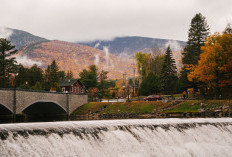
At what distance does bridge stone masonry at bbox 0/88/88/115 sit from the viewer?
132 ft

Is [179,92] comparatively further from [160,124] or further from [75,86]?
[160,124]

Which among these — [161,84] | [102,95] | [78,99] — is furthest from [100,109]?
[102,95]

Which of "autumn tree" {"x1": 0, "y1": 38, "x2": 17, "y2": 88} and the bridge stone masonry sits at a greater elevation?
"autumn tree" {"x1": 0, "y1": 38, "x2": 17, "y2": 88}

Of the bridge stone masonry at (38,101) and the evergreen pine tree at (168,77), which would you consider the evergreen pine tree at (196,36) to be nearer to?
the evergreen pine tree at (168,77)

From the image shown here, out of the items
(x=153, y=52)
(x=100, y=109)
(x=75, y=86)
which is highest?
(x=153, y=52)

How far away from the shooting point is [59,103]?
5541cm

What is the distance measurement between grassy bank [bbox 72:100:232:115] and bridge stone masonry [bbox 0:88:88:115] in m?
2.86

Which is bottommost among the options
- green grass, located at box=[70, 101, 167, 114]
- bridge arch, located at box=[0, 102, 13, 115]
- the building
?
green grass, located at box=[70, 101, 167, 114]

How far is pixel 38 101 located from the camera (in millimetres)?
47062

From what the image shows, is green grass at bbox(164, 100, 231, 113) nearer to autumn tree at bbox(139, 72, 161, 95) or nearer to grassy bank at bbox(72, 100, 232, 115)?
grassy bank at bbox(72, 100, 232, 115)

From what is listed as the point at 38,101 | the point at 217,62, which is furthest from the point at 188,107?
the point at 38,101

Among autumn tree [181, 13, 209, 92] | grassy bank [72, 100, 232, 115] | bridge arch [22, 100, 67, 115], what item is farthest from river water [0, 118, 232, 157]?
autumn tree [181, 13, 209, 92]

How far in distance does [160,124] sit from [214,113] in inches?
926

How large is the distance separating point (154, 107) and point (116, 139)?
37429 millimetres
